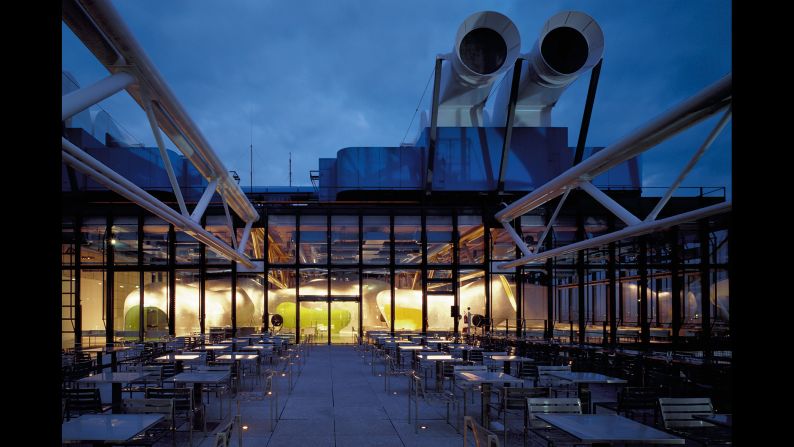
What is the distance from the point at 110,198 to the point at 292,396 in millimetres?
19091

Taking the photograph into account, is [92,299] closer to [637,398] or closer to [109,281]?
[109,281]

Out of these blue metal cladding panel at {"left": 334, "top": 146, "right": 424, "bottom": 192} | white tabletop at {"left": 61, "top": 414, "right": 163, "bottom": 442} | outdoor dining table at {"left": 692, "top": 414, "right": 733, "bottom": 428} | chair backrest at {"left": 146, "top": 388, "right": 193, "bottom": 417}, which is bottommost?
chair backrest at {"left": 146, "top": 388, "right": 193, "bottom": 417}

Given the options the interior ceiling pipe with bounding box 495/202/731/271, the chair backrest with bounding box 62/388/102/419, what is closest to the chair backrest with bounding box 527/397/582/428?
the interior ceiling pipe with bounding box 495/202/731/271

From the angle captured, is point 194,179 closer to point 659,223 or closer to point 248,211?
point 248,211

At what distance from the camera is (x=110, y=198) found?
28297mm

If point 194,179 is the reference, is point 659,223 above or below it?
below

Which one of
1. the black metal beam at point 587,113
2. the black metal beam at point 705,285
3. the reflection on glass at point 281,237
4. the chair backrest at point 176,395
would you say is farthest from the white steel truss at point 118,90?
the black metal beam at point 705,285

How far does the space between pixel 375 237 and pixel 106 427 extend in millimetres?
22560

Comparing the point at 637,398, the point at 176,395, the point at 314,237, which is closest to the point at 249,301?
the point at 314,237

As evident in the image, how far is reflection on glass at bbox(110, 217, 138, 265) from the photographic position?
27188mm

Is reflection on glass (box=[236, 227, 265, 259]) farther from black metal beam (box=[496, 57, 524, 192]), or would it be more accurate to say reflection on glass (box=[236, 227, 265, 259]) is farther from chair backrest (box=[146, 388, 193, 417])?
chair backrest (box=[146, 388, 193, 417])

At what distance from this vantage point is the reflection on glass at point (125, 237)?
27.2m

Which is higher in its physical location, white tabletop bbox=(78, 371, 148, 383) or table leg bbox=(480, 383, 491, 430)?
white tabletop bbox=(78, 371, 148, 383)
